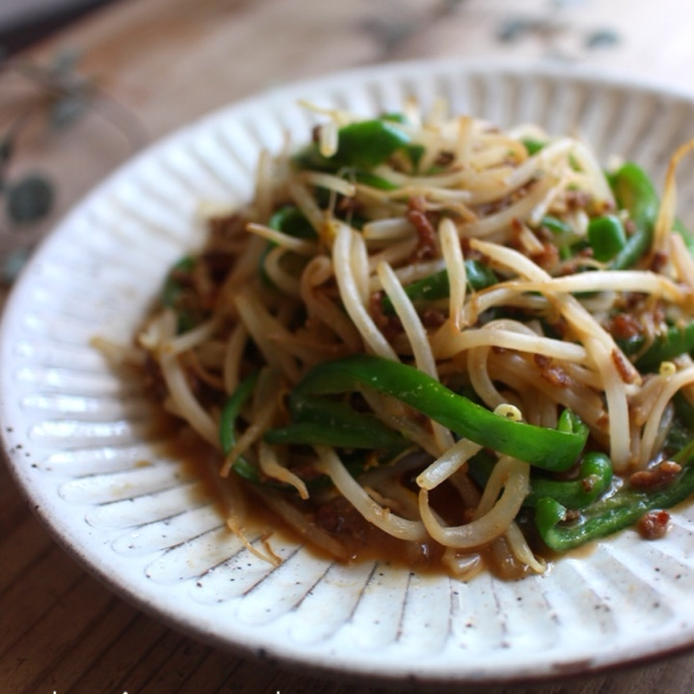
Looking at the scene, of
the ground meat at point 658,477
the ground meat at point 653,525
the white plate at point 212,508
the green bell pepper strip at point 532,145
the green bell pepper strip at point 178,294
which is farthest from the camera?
the green bell pepper strip at point 178,294

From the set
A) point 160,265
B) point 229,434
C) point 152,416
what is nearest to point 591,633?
point 229,434

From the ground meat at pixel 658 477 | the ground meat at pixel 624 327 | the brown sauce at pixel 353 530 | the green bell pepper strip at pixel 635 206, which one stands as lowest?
the brown sauce at pixel 353 530

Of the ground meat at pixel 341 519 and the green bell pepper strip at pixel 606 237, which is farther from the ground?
the green bell pepper strip at pixel 606 237

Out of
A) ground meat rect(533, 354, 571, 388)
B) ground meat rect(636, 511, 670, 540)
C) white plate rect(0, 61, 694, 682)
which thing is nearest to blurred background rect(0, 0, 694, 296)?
white plate rect(0, 61, 694, 682)

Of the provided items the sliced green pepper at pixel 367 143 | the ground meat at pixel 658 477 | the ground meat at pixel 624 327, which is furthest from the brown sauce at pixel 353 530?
the sliced green pepper at pixel 367 143

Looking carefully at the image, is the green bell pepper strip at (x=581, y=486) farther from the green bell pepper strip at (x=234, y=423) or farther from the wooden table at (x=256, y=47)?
the wooden table at (x=256, y=47)

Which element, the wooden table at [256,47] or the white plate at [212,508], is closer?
the white plate at [212,508]

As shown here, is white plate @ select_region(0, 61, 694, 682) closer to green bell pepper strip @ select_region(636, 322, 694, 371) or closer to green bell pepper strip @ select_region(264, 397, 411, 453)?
green bell pepper strip @ select_region(264, 397, 411, 453)
